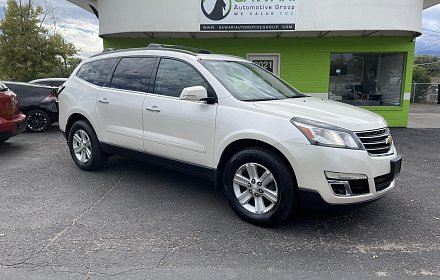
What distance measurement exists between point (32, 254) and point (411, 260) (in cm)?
346

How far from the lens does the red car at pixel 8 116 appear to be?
6.79 m

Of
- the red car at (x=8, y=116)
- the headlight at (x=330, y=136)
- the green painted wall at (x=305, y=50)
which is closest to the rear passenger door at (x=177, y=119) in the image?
the headlight at (x=330, y=136)

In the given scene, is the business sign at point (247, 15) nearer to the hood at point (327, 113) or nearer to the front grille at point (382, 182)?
the hood at point (327, 113)

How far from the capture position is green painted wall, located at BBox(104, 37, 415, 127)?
37.1 feet

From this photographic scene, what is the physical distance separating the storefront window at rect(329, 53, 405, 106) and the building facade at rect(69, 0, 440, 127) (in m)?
0.03

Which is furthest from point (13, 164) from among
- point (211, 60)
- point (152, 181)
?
point (211, 60)

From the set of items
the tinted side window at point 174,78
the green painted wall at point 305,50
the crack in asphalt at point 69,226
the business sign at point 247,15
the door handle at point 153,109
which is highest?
the business sign at point 247,15

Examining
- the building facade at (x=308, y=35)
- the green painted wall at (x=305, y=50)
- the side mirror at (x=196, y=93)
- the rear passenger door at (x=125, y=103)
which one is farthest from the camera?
the green painted wall at (x=305, y=50)

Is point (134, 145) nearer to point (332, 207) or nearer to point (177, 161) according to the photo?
point (177, 161)

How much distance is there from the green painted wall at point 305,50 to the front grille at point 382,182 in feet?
27.2

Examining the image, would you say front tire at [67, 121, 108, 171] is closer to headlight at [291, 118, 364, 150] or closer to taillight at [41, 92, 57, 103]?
headlight at [291, 118, 364, 150]

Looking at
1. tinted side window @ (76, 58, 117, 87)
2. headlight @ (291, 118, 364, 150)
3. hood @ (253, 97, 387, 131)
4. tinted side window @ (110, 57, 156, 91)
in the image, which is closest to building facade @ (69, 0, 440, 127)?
tinted side window @ (76, 58, 117, 87)

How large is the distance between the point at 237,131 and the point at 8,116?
532cm

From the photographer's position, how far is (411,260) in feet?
10.7
